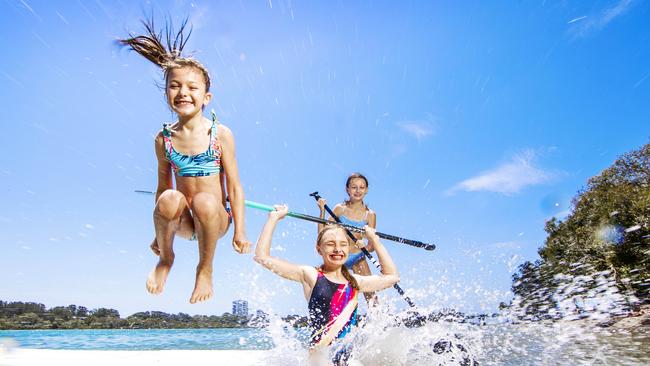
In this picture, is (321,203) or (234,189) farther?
(321,203)

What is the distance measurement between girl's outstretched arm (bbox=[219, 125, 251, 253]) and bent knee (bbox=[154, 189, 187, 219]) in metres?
0.40

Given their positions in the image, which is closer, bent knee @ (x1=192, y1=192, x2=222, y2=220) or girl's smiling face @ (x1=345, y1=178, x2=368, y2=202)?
bent knee @ (x1=192, y1=192, x2=222, y2=220)

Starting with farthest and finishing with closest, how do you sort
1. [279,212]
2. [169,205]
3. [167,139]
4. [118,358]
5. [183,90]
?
1. [118,358]
2. [279,212]
3. [167,139]
4. [183,90]
5. [169,205]

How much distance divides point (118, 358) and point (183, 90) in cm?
216

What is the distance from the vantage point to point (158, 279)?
3.15m

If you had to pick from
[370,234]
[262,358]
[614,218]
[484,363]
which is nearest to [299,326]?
[262,358]

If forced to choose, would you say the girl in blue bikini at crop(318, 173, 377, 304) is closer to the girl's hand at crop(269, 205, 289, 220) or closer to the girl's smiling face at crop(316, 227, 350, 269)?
the girl's smiling face at crop(316, 227, 350, 269)

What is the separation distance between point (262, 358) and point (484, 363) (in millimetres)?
2427

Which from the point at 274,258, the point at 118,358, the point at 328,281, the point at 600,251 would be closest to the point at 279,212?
the point at 274,258

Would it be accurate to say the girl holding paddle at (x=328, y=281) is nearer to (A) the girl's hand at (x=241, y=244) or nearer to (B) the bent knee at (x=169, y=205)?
(A) the girl's hand at (x=241, y=244)

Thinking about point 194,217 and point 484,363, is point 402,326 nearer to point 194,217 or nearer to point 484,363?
point 484,363

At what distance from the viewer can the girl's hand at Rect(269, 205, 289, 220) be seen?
3.52 meters

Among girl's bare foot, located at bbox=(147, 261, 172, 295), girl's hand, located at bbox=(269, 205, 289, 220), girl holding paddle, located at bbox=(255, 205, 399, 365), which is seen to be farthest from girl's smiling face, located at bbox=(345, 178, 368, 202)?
girl's bare foot, located at bbox=(147, 261, 172, 295)

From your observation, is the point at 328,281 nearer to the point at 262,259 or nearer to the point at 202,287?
the point at 262,259
